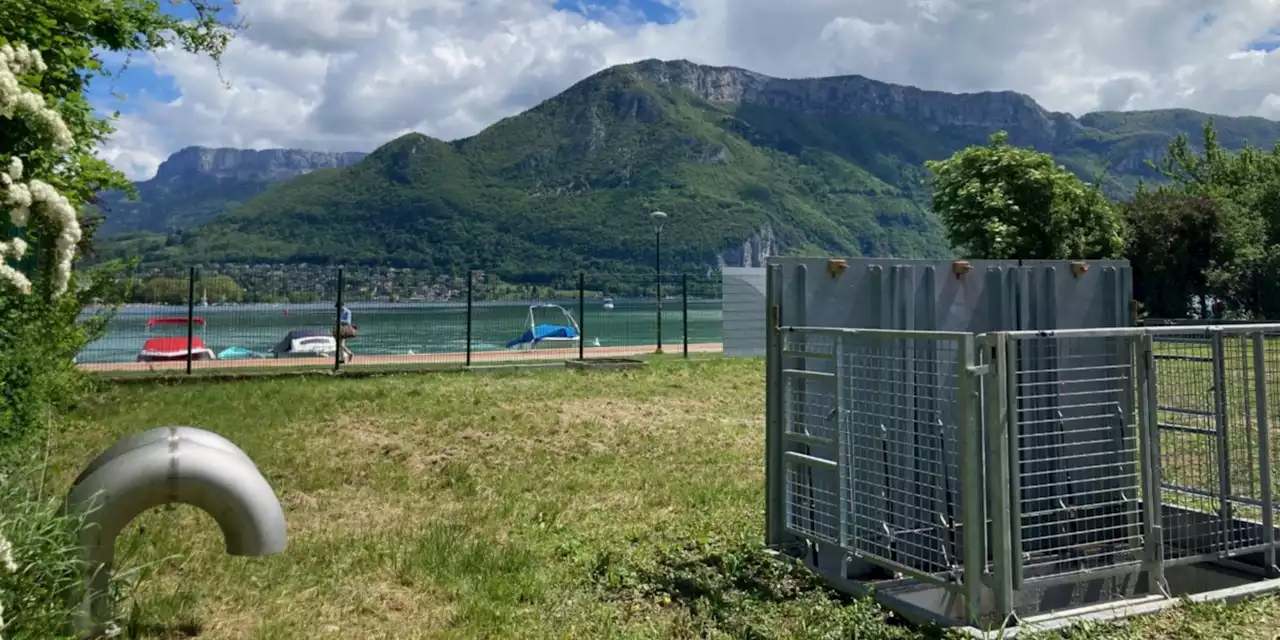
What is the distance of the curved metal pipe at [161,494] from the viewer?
362 centimetres

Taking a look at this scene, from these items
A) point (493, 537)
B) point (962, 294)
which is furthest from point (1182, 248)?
point (493, 537)

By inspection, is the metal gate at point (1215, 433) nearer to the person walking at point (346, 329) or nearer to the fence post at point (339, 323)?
the fence post at point (339, 323)

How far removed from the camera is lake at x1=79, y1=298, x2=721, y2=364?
18.8 m

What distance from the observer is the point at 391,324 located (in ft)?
71.6

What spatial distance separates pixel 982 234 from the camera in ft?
73.5

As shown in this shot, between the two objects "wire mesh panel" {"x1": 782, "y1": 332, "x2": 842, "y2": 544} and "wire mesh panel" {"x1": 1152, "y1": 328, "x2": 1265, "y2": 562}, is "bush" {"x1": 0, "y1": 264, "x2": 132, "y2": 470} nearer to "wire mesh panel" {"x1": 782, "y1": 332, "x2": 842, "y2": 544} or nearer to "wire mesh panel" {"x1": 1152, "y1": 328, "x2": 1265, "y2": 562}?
"wire mesh panel" {"x1": 782, "y1": 332, "x2": 842, "y2": 544}

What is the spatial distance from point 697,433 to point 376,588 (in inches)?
224

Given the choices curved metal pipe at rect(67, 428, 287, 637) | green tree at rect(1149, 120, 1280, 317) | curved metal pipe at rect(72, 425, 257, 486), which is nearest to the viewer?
curved metal pipe at rect(67, 428, 287, 637)

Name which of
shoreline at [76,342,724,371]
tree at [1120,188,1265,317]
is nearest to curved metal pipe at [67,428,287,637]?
shoreline at [76,342,724,371]

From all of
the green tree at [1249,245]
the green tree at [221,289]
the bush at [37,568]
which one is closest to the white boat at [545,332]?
the green tree at [221,289]

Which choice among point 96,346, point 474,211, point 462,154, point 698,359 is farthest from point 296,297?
point 462,154

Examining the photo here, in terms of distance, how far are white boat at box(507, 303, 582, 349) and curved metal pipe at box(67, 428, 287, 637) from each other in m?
21.5

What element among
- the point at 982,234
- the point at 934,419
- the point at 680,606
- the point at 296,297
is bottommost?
the point at 680,606

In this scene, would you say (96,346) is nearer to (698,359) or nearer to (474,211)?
(698,359)
